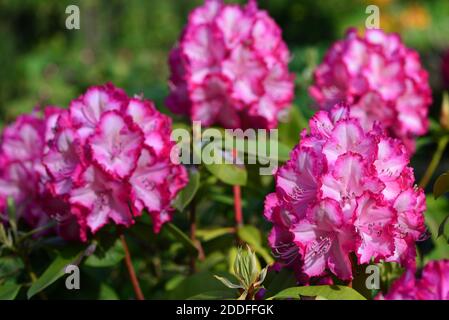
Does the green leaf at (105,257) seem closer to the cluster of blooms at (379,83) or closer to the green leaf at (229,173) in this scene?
the green leaf at (229,173)

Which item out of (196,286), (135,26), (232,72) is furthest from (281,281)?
(135,26)

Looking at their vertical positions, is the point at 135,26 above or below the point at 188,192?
above

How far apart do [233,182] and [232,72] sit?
0.30 m

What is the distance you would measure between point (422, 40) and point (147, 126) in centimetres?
643

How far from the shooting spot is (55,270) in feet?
4.35

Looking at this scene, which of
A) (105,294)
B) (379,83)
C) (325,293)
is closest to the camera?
(325,293)

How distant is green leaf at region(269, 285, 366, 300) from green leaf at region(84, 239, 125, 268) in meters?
0.47

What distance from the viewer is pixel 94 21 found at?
8.59m

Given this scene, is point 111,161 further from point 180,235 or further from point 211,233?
point 211,233

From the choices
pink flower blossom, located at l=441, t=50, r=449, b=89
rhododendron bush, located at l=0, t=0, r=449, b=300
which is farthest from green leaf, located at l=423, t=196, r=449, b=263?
pink flower blossom, located at l=441, t=50, r=449, b=89

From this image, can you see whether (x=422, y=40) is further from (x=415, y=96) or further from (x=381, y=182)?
(x=381, y=182)

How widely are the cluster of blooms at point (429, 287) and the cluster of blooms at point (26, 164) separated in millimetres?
807

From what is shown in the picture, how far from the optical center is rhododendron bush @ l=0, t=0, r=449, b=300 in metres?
1.08

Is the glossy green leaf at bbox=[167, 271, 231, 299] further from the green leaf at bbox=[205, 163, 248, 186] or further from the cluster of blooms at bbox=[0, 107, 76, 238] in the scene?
the cluster of blooms at bbox=[0, 107, 76, 238]
